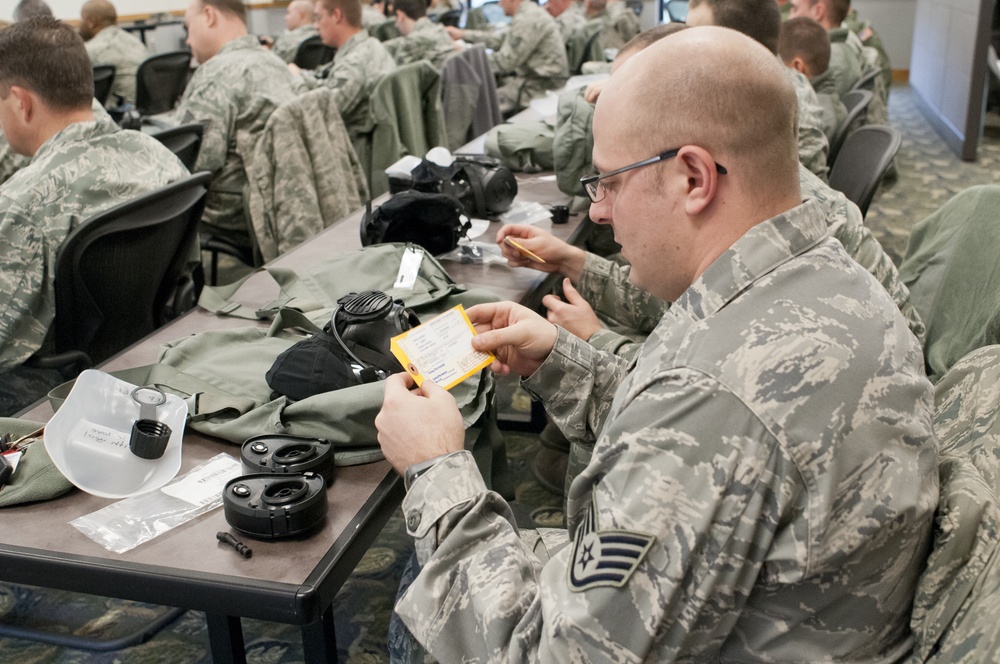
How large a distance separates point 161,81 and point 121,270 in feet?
13.6

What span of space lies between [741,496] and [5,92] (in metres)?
2.25

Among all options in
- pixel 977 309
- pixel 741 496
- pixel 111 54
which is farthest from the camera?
pixel 111 54

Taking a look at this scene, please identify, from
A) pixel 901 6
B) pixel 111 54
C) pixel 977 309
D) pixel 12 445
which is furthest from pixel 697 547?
pixel 901 6

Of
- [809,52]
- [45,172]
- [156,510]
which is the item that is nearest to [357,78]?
[809,52]

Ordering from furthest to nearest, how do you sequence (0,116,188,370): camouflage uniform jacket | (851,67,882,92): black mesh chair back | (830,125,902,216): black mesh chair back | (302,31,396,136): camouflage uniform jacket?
1. (302,31,396,136): camouflage uniform jacket
2. (851,67,882,92): black mesh chair back
3. (830,125,902,216): black mesh chair back
4. (0,116,188,370): camouflage uniform jacket

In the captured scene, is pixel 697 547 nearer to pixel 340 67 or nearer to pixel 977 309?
pixel 977 309

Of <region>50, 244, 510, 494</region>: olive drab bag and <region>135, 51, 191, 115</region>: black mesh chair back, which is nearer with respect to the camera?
<region>50, 244, 510, 494</region>: olive drab bag

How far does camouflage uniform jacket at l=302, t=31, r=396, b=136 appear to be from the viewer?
14.8 feet

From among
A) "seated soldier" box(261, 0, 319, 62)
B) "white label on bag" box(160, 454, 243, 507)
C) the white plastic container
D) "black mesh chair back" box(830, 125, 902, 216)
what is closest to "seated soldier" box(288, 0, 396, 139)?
"seated soldier" box(261, 0, 319, 62)

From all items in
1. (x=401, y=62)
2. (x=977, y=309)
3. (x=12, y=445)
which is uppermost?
(x=12, y=445)

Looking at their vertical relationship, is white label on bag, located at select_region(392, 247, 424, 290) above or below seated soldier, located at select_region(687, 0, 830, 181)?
below

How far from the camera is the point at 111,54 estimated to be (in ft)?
20.0

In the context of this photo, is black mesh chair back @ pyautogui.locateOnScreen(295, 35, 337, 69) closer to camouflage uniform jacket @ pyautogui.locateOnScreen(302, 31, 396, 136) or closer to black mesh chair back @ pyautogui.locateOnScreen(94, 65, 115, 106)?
black mesh chair back @ pyautogui.locateOnScreen(94, 65, 115, 106)

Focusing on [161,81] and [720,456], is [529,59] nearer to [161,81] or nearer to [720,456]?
[161,81]
